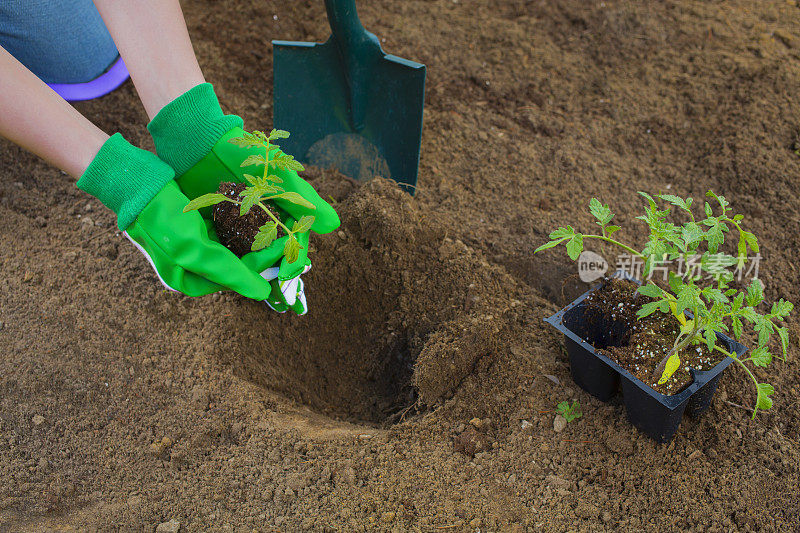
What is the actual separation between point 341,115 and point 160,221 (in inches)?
43.4

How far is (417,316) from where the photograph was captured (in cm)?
195

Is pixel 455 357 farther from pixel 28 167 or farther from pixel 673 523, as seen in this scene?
pixel 28 167

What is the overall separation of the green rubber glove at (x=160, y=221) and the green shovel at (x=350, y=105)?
35.6 inches

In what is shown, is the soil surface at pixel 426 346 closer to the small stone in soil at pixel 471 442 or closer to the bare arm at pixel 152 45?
the small stone in soil at pixel 471 442

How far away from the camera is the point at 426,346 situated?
181 cm

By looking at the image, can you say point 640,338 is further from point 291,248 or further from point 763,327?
point 291,248

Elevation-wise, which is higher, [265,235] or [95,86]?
[265,235]

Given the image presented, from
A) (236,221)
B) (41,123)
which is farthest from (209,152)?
(41,123)

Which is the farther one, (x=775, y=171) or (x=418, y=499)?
(x=775, y=171)

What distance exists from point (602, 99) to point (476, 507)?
2135 mm

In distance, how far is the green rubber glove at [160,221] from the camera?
1.60 meters

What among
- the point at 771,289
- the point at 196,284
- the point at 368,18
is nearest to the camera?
the point at 196,284

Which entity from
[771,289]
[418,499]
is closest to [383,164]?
[418,499]

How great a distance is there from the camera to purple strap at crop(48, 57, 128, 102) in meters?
2.64
